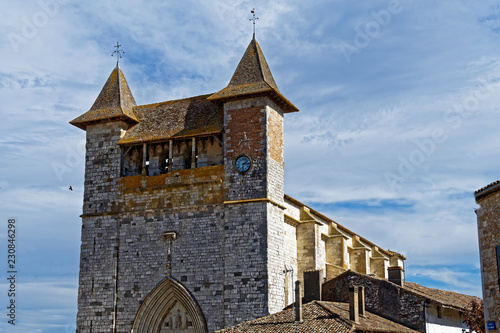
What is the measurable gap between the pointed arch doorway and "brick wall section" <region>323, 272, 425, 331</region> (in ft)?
22.0

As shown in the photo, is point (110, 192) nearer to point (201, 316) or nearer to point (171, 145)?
point (171, 145)

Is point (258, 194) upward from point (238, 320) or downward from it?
upward

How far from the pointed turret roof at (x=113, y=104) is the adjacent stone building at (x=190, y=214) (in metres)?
0.09

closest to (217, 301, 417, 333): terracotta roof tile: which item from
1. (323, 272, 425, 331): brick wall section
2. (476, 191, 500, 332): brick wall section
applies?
(323, 272, 425, 331): brick wall section

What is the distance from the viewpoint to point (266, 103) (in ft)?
94.8

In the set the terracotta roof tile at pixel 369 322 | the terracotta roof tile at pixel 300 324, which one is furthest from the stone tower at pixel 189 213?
the terracotta roof tile at pixel 369 322

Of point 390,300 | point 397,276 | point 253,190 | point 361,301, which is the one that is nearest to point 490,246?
point 361,301

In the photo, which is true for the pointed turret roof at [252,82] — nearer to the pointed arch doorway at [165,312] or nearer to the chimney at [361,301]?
the pointed arch doorway at [165,312]

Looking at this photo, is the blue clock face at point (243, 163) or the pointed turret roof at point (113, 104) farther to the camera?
the pointed turret roof at point (113, 104)

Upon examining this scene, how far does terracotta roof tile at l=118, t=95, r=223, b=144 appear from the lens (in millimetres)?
29906

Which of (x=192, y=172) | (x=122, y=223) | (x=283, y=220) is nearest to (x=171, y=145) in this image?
(x=192, y=172)

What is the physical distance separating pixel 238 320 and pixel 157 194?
6.60m

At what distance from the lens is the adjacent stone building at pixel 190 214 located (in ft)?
90.7

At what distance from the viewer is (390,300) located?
91.9 feet
